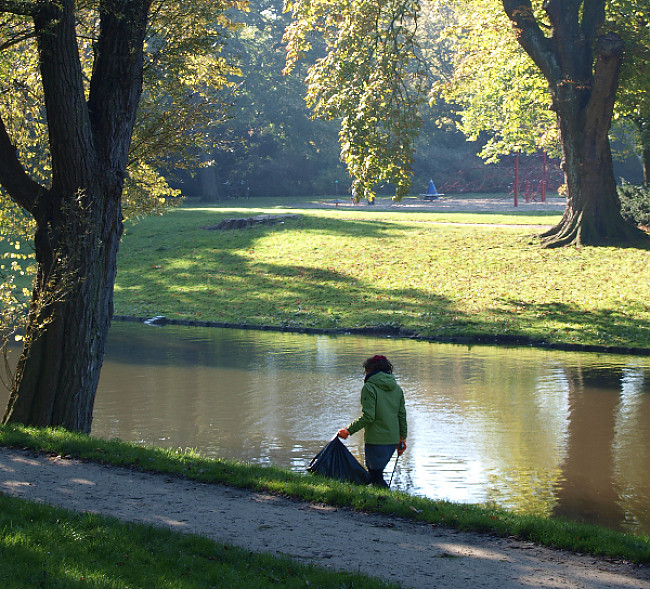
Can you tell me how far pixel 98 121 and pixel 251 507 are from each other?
18.3 ft

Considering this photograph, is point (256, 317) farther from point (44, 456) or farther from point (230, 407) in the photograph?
point (44, 456)

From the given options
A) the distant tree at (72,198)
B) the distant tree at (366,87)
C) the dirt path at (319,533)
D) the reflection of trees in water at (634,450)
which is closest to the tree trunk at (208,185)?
the distant tree at (366,87)

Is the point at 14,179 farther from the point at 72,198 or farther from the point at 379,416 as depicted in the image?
the point at 379,416

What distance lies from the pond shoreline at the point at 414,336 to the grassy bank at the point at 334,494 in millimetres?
10712

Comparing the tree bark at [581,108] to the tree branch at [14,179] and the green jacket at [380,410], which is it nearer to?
the tree branch at [14,179]

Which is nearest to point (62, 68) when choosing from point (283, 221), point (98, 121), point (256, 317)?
point (98, 121)

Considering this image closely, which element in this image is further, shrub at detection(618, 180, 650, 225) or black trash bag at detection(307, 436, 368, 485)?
shrub at detection(618, 180, 650, 225)

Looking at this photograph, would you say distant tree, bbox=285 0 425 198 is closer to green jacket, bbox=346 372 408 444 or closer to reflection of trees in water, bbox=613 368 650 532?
reflection of trees in water, bbox=613 368 650 532

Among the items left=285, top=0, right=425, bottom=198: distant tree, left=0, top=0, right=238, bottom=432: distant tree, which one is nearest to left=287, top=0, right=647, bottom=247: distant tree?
left=285, top=0, right=425, bottom=198: distant tree

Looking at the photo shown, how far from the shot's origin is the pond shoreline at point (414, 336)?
17719mm

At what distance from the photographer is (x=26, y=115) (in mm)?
14195

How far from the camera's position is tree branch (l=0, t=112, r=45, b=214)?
1011cm

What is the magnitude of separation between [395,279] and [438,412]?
13183 mm

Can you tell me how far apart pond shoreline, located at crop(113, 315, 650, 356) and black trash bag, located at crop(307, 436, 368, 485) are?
10.6m
